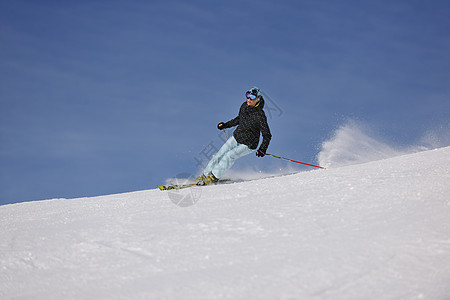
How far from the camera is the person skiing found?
7.26 metres

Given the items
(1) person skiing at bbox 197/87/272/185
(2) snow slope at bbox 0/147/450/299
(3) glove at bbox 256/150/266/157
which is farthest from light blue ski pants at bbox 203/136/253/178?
(2) snow slope at bbox 0/147/450/299

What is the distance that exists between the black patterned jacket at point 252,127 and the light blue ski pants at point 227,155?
0.12m

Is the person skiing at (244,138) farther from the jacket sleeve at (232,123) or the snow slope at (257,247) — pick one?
the snow slope at (257,247)

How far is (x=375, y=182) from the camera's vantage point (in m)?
4.68

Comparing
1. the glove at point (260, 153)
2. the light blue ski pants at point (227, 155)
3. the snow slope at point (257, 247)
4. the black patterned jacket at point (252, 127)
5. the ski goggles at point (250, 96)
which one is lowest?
the snow slope at point (257, 247)

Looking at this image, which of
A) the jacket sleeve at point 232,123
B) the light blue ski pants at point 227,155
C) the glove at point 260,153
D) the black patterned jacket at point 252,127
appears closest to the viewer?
the glove at point 260,153

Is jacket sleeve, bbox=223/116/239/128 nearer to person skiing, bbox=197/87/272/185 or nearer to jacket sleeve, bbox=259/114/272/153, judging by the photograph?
person skiing, bbox=197/87/272/185

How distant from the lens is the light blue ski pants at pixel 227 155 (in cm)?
735

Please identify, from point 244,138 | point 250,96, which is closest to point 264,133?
point 244,138

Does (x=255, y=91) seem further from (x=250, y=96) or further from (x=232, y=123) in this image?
(x=232, y=123)

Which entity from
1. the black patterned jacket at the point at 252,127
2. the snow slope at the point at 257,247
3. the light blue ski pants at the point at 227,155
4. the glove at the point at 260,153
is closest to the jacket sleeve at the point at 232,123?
the black patterned jacket at the point at 252,127

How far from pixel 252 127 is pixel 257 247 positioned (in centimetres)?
436

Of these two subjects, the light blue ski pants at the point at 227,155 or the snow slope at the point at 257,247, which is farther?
the light blue ski pants at the point at 227,155

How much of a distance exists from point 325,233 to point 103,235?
6.88 feet
